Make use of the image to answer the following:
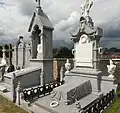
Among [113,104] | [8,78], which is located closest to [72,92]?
[113,104]

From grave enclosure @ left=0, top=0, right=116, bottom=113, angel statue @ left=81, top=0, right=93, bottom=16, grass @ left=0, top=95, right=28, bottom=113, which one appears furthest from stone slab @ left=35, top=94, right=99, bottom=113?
angel statue @ left=81, top=0, right=93, bottom=16

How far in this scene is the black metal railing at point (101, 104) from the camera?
238 inches

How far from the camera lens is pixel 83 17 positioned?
32.4 feet

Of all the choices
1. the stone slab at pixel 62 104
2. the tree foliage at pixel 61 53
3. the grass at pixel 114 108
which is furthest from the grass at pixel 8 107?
the tree foliage at pixel 61 53

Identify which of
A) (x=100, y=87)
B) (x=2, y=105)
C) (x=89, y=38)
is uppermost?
(x=89, y=38)

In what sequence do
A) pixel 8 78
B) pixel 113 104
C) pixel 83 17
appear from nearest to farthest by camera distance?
pixel 113 104, pixel 83 17, pixel 8 78

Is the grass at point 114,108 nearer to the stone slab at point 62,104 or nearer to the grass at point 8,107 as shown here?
the stone slab at point 62,104

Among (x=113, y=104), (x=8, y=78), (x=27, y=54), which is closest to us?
(x=113, y=104)

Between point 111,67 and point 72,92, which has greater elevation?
point 111,67

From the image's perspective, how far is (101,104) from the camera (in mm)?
6867

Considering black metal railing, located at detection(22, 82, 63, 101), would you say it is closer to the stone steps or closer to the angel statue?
the stone steps

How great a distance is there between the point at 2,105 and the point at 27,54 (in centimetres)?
681

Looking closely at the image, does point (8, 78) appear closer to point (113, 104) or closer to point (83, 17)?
point (83, 17)

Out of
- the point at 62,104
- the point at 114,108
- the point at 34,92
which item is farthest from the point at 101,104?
the point at 34,92
